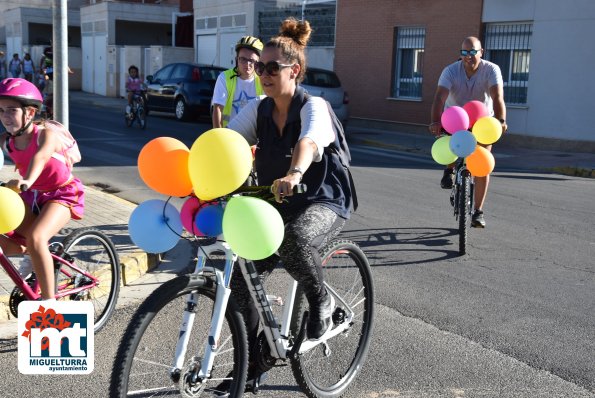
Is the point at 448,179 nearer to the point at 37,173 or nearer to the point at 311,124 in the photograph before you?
the point at 311,124

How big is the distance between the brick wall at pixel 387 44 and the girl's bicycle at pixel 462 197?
1290 centimetres

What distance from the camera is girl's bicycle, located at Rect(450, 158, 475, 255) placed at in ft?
23.1

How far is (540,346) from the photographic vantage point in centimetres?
469

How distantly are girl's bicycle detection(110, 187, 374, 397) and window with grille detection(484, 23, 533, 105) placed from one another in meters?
15.9

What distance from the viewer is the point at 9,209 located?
3.69 meters

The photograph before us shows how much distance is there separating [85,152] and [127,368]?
40.3 feet

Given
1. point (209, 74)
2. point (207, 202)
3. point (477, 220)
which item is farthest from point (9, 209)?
point (209, 74)

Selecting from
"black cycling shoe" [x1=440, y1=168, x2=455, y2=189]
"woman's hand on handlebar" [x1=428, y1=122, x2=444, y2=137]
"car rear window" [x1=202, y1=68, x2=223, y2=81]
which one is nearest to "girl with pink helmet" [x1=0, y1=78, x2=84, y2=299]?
"woman's hand on handlebar" [x1=428, y1=122, x2=444, y2=137]

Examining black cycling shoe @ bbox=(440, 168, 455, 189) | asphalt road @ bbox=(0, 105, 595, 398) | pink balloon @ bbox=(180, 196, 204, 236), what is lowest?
asphalt road @ bbox=(0, 105, 595, 398)

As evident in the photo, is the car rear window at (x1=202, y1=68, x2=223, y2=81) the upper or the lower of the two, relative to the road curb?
upper

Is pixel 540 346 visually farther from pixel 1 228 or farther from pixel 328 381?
pixel 1 228

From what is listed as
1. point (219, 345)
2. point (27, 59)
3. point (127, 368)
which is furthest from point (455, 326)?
point (27, 59)

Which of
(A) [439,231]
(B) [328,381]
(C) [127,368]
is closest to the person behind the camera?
(C) [127,368]

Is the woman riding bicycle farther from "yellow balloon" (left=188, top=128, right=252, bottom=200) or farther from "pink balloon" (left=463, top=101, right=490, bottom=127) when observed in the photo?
"pink balloon" (left=463, top=101, right=490, bottom=127)
